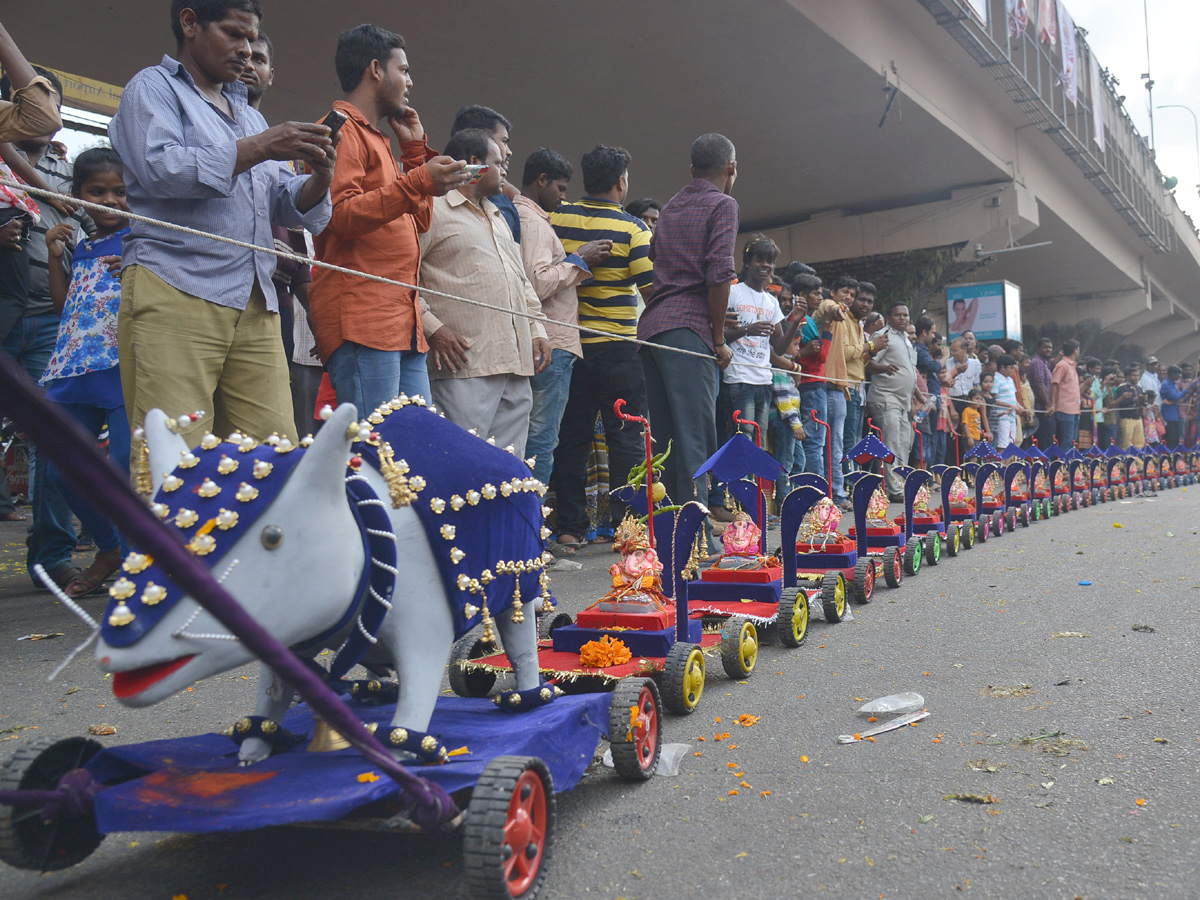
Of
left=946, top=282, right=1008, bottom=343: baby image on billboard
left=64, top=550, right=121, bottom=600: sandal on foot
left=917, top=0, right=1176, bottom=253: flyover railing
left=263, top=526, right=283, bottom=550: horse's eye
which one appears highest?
left=917, top=0, right=1176, bottom=253: flyover railing

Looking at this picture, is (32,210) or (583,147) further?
(583,147)

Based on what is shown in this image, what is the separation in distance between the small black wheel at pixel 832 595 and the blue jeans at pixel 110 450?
10.6 feet

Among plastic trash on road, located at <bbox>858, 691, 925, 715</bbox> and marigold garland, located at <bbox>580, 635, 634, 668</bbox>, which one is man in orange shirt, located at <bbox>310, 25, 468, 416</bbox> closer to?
marigold garland, located at <bbox>580, 635, 634, 668</bbox>

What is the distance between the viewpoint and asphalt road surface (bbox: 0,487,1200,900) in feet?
6.45

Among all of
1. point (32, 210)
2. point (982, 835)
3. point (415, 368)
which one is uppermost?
→ point (32, 210)

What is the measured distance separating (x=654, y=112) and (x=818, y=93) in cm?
205

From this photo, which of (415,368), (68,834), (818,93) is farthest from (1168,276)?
(68,834)

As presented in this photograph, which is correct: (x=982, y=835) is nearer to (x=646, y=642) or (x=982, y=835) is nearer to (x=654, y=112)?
(x=646, y=642)

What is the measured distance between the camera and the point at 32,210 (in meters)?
→ 4.66

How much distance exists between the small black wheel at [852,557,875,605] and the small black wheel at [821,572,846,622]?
0.43 meters

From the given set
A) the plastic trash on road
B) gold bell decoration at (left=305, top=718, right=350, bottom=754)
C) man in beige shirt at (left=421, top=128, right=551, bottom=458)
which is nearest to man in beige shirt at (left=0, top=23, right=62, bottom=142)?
man in beige shirt at (left=421, top=128, right=551, bottom=458)

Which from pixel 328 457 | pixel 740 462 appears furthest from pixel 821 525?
pixel 328 457

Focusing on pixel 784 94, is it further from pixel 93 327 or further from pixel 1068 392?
pixel 93 327

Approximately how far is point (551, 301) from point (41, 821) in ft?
14.6
